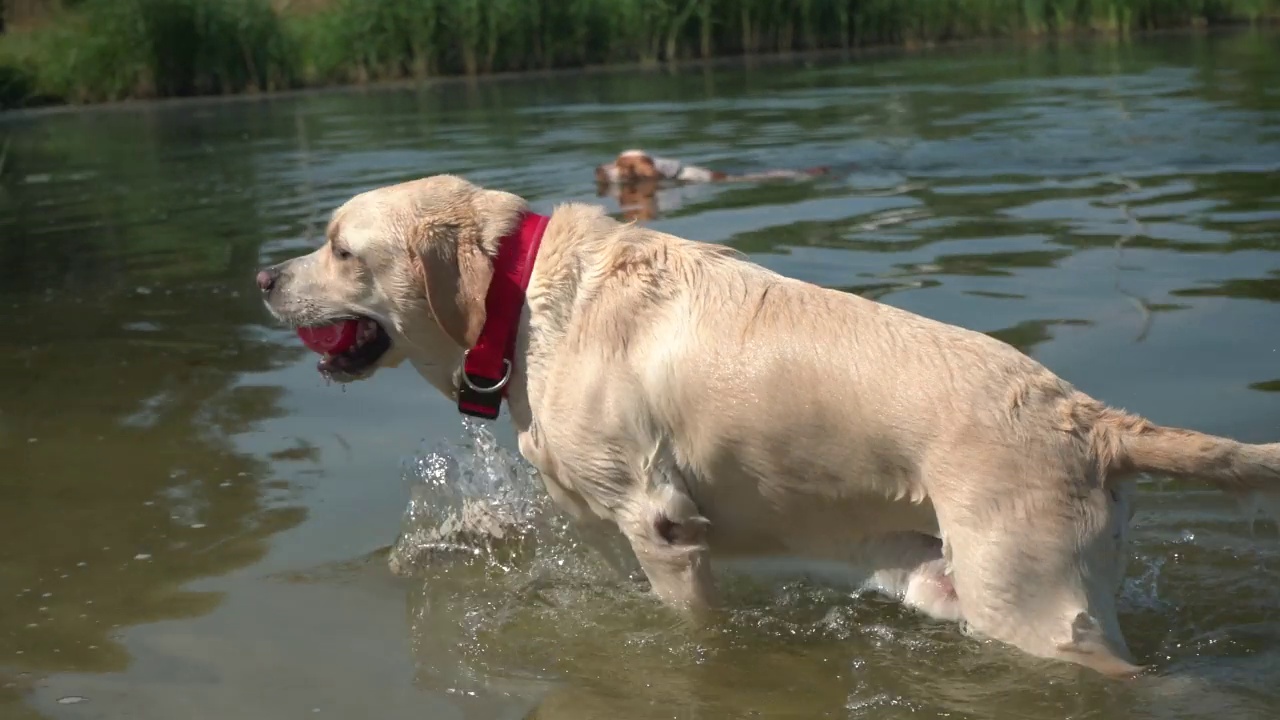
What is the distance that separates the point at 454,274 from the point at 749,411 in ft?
3.85

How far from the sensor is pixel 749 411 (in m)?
4.84

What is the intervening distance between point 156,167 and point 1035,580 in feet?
56.8

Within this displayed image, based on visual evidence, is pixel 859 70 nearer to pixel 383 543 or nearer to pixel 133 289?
pixel 133 289

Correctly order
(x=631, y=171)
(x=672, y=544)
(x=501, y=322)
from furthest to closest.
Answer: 1. (x=631, y=171)
2. (x=501, y=322)
3. (x=672, y=544)

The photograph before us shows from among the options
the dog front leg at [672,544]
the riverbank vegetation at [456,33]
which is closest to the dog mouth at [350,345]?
the dog front leg at [672,544]

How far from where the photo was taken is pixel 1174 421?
22.4 feet

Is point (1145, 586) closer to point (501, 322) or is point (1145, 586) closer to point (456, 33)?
point (501, 322)

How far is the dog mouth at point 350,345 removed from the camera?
5.55m

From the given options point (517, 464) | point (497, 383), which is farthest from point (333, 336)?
point (517, 464)

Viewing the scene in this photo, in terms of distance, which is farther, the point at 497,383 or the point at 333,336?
the point at 333,336

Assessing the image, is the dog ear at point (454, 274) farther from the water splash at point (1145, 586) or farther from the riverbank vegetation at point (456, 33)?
the riverbank vegetation at point (456, 33)

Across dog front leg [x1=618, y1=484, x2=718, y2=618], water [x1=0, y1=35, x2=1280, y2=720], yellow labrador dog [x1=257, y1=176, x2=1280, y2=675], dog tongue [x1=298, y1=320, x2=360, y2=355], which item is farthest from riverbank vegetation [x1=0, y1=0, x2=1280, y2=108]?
dog front leg [x1=618, y1=484, x2=718, y2=618]

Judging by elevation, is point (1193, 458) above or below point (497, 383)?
below

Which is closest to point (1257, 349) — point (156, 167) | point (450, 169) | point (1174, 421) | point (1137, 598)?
point (1174, 421)
